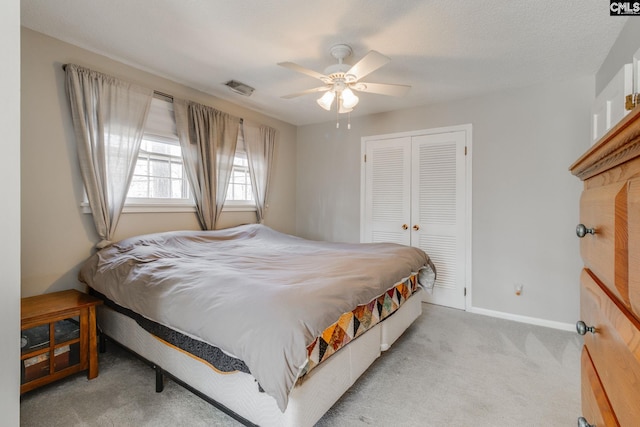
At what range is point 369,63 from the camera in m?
2.04

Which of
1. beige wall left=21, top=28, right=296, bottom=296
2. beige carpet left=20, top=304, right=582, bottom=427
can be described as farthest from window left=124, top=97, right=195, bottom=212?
beige carpet left=20, top=304, right=582, bottom=427

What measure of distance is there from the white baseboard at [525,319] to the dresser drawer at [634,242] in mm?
3241

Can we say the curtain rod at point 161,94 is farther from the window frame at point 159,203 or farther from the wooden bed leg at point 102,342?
the wooden bed leg at point 102,342

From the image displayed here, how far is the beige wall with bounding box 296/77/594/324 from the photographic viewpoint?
291 centimetres

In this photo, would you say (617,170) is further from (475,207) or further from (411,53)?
(475,207)

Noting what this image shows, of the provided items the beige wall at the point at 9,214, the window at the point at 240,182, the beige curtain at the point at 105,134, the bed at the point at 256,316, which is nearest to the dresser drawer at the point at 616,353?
the bed at the point at 256,316

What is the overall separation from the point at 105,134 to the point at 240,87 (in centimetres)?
135

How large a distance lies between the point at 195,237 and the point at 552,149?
12.1ft

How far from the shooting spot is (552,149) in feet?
9.79

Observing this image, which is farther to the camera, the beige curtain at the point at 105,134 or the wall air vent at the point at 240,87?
the wall air vent at the point at 240,87

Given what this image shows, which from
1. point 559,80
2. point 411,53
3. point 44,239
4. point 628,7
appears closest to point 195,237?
point 44,239

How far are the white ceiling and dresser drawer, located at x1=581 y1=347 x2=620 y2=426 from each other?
2.05 meters

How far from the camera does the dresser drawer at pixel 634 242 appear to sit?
447 mm

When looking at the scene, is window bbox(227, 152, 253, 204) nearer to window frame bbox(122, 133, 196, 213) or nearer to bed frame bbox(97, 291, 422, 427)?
window frame bbox(122, 133, 196, 213)
